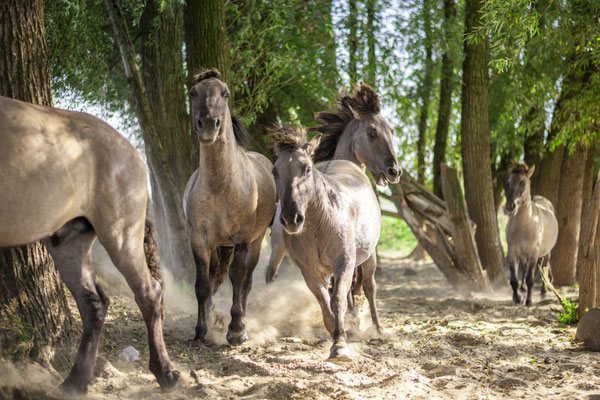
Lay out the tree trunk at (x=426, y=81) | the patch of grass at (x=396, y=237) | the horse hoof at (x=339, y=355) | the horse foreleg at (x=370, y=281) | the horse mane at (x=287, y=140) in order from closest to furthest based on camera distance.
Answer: the horse hoof at (x=339, y=355)
the horse mane at (x=287, y=140)
the horse foreleg at (x=370, y=281)
the tree trunk at (x=426, y=81)
the patch of grass at (x=396, y=237)

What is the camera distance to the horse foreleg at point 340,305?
→ 189 inches

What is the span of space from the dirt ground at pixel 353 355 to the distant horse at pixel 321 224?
0.52 metres

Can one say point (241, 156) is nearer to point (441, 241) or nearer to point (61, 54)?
point (61, 54)

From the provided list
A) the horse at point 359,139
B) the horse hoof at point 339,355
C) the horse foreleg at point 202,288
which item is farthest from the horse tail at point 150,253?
the horse at point 359,139

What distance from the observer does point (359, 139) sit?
687cm

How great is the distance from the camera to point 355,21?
11.7 meters

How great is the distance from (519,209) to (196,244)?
7263mm

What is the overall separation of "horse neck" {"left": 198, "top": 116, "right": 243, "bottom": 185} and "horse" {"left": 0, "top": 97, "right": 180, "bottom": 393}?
1.32 m

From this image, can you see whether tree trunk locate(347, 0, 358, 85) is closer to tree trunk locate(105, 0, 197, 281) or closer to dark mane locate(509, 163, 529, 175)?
dark mane locate(509, 163, 529, 175)

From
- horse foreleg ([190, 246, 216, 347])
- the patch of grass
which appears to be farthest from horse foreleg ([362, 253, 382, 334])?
the patch of grass

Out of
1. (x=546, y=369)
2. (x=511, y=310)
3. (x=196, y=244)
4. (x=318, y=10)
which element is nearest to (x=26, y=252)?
(x=196, y=244)

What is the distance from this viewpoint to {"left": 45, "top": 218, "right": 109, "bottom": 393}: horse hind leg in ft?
12.6

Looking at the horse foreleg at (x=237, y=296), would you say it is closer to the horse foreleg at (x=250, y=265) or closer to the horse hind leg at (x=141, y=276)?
the horse foreleg at (x=250, y=265)

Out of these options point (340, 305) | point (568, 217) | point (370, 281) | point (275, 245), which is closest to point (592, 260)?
point (370, 281)
